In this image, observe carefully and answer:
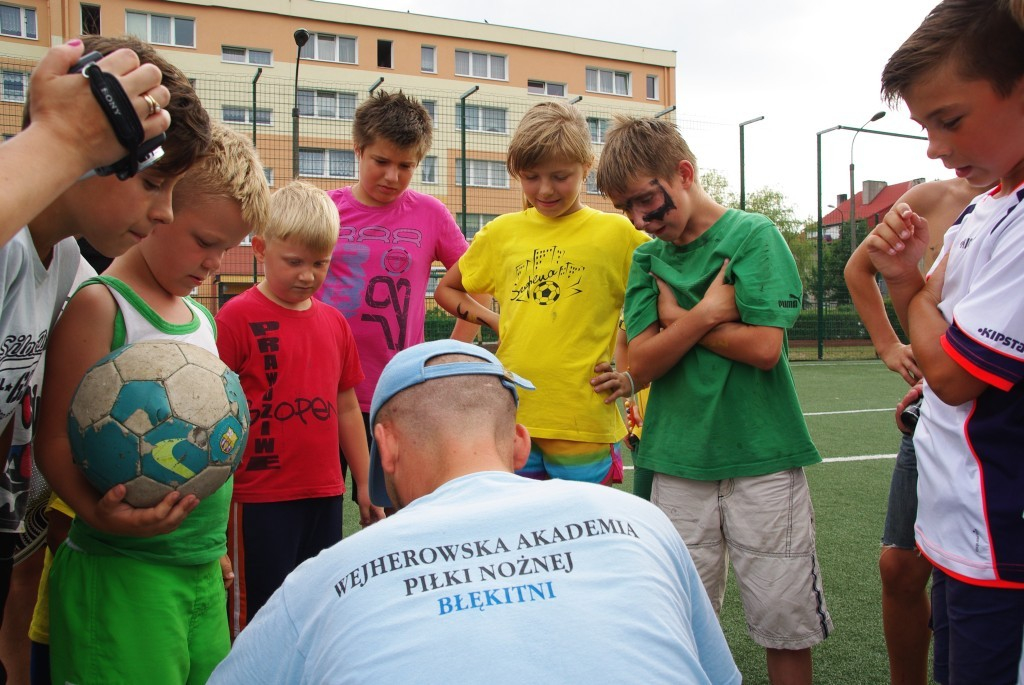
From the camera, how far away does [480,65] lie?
138ft

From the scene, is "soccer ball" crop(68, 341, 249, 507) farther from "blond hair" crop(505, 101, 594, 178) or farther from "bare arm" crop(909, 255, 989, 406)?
"bare arm" crop(909, 255, 989, 406)

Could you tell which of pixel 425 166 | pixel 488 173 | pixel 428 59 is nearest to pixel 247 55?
pixel 428 59

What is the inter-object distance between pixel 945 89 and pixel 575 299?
1.65 m

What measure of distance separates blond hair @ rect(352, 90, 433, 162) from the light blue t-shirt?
116 inches

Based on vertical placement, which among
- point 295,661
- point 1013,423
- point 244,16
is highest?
point 244,16

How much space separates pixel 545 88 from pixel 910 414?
140ft

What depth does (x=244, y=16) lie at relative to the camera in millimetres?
35375

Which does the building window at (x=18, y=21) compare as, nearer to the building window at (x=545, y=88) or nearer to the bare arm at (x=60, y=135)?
the building window at (x=545, y=88)

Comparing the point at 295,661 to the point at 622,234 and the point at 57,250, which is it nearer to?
the point at 57,250

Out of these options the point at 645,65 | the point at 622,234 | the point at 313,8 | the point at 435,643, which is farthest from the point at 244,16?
the point at 435,643

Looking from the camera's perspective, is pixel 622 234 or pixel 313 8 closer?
pixel 622 234

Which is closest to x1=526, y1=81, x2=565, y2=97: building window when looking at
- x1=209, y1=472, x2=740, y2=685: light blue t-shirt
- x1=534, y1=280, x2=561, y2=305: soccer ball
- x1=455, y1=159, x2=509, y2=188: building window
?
x1=455, y1=159, x2=509, y2=188: building window

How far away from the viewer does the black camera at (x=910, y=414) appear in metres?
2.97

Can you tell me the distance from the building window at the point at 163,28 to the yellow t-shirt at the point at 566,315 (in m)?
36.3
